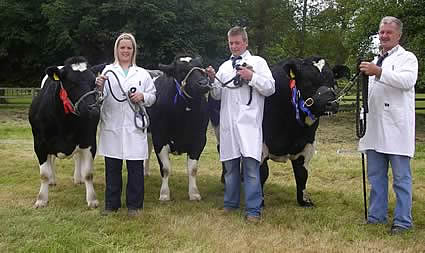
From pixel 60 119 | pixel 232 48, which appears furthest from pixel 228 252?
pixel 60 119

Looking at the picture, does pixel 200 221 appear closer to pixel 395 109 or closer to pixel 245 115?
pixel 245 115

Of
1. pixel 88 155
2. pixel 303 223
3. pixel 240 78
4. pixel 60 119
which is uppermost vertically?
pixel 240 78

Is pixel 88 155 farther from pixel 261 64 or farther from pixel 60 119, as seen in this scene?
pixel 261 64

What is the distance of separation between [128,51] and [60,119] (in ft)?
4.37

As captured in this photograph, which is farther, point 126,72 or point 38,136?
point 38,136

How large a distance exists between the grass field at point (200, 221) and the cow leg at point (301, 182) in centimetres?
18

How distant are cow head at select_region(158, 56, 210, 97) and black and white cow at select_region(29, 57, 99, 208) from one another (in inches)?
44.5

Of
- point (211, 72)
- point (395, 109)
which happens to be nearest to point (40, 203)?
point (211, 72)

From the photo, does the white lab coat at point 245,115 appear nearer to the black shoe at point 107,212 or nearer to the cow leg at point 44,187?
the black shoe at point 107,212

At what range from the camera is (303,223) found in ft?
19.2

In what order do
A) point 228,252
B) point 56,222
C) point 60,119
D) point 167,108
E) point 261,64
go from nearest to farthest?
point 228,252, point 56,222, point 261,64, point 60,119, point 167,108

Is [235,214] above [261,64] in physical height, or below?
below

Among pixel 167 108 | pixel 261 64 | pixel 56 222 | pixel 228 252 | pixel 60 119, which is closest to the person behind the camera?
pixel 228 252

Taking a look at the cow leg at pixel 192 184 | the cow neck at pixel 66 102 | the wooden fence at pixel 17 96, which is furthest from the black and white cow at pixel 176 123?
the wooden fence at pixel 17 96
